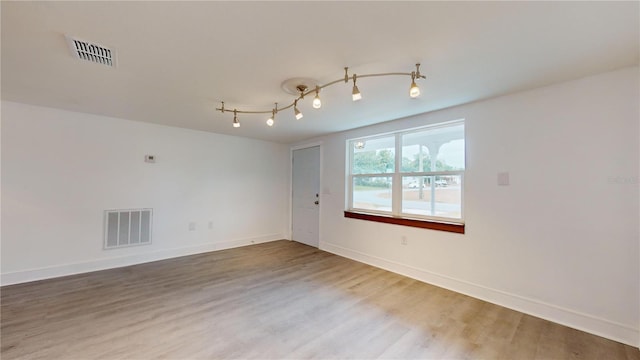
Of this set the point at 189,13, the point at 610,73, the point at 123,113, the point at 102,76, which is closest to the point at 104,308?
the point at 102,76

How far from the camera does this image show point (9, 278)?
10.1ft

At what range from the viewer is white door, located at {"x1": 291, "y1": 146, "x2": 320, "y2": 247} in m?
5.08

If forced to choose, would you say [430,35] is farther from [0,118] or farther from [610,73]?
[0,118]

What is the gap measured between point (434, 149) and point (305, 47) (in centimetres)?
236

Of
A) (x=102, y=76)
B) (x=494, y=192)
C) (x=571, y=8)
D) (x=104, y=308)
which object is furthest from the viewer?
(x=494, y=192)

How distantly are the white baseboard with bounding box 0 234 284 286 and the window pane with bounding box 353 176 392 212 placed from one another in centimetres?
246

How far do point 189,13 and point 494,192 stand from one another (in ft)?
10.3

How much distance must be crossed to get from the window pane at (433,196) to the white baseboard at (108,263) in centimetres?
329

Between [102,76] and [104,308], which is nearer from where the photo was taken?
[102,76]

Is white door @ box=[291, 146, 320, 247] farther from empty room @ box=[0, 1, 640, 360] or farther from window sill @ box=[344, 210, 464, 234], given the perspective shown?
window sill @ box=[344, 210, 464, 234]

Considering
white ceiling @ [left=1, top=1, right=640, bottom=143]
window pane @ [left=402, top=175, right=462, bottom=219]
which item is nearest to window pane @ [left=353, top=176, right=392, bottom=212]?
window pane @ [left=402, top=175, right=462, bottom=219]

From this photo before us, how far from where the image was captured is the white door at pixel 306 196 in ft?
16.7

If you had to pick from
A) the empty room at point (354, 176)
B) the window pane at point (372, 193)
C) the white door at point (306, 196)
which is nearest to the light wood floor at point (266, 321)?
the empty room at point (354, 176)

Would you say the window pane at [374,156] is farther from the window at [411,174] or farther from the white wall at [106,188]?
the white wall at [106,188]
